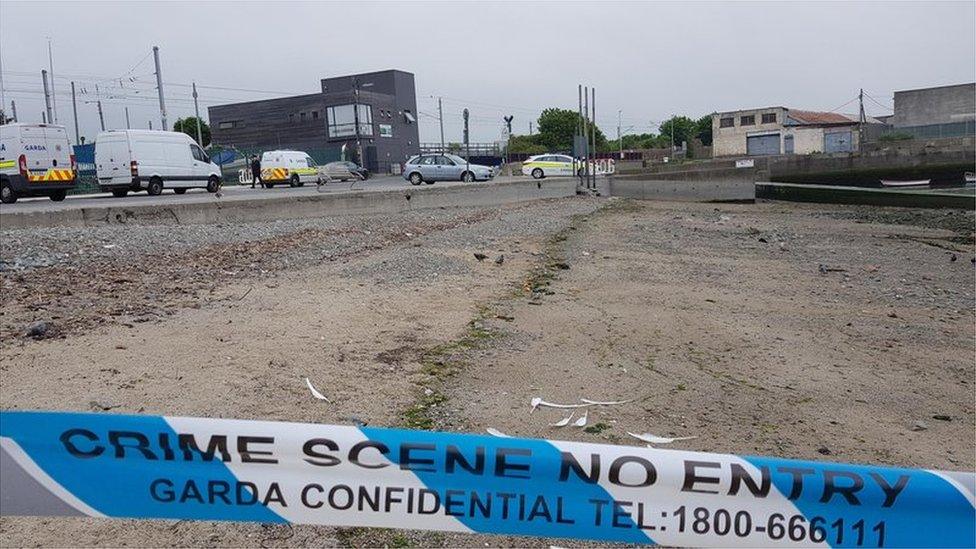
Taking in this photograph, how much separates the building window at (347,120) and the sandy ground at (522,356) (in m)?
53.5

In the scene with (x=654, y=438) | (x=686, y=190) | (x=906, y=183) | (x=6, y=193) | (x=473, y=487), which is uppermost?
(x=6, y=193)

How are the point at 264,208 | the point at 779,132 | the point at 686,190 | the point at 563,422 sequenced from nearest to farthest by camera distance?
1. the point at 563,422
2. the point at 264,208
3. the point at 686,190
4. the point at 779,132

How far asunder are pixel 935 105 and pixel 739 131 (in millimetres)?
18545

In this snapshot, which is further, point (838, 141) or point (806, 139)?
point (806, 139)

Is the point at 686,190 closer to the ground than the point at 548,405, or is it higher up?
higher up

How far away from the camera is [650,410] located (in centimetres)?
511

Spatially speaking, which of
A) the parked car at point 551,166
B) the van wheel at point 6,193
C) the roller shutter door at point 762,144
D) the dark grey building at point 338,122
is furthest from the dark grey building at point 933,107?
the van wheel at point 6,193

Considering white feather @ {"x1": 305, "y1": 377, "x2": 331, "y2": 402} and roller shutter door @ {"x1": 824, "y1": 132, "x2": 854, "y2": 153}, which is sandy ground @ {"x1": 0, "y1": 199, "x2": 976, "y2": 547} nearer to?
white feather @ {"x1": 305, "y1": 377, "x2": 331, "y2": 402}

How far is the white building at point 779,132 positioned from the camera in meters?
70.5

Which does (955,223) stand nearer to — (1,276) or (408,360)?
(408,360)

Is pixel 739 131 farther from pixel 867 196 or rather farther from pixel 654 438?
pixel 654 438

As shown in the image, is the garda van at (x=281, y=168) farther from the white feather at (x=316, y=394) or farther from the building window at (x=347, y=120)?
the building window at (x=347, y=120)

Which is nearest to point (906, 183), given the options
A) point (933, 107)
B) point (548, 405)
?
point (933, 107)

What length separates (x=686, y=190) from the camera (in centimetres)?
3031
